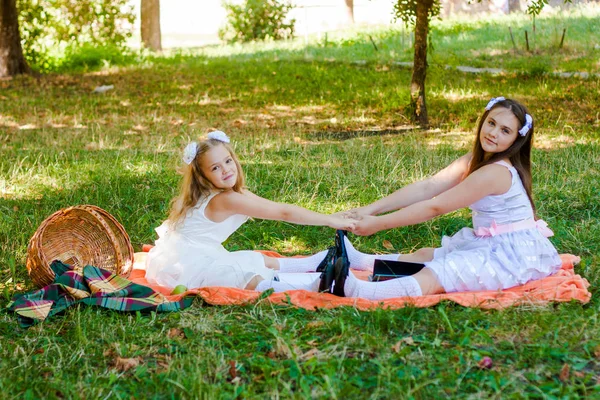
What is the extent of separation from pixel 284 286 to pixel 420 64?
567cm

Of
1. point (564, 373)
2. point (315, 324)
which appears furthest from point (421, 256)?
point (564, 373)

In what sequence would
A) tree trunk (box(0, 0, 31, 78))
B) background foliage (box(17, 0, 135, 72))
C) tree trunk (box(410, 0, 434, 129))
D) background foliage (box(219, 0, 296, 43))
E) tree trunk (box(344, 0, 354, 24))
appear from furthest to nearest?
tree trunk (box(344, 0, 354, 24)) < background foliage (box(219, 0, 296, 43)) < background foliage (box(17, 0, 135, 72)) < tree trunk (box(0, 0, 31, 78)) < tree trunk (box(410, 0, 434, 129))

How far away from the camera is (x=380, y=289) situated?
4289mm

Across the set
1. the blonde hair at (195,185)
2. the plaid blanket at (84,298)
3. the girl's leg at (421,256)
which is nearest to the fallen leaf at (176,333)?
the plaid blanket at (84,298)

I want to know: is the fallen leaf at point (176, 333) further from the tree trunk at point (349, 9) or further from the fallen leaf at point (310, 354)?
the tree trunk at point (349, 9)

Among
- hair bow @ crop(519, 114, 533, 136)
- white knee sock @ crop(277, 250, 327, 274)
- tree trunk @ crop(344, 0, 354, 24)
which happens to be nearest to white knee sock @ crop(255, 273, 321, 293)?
→ white knee sock @ crop(277, 250, 327, 274)

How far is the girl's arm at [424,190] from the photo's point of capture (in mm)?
4930

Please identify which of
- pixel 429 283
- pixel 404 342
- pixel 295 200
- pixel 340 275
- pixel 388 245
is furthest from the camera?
pixel 295 200

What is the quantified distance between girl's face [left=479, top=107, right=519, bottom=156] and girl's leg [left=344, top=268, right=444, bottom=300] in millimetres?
927

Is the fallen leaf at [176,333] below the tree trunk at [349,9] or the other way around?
below

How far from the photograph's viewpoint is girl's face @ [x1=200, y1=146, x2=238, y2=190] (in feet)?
15.1

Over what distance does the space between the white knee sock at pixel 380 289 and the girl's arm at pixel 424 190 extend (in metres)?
0.72

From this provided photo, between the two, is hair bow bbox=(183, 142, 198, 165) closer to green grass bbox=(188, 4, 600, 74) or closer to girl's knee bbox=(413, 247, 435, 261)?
girl's knee bbox=(413, 247, 435, 261)

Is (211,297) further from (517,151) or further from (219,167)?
(517,151)
